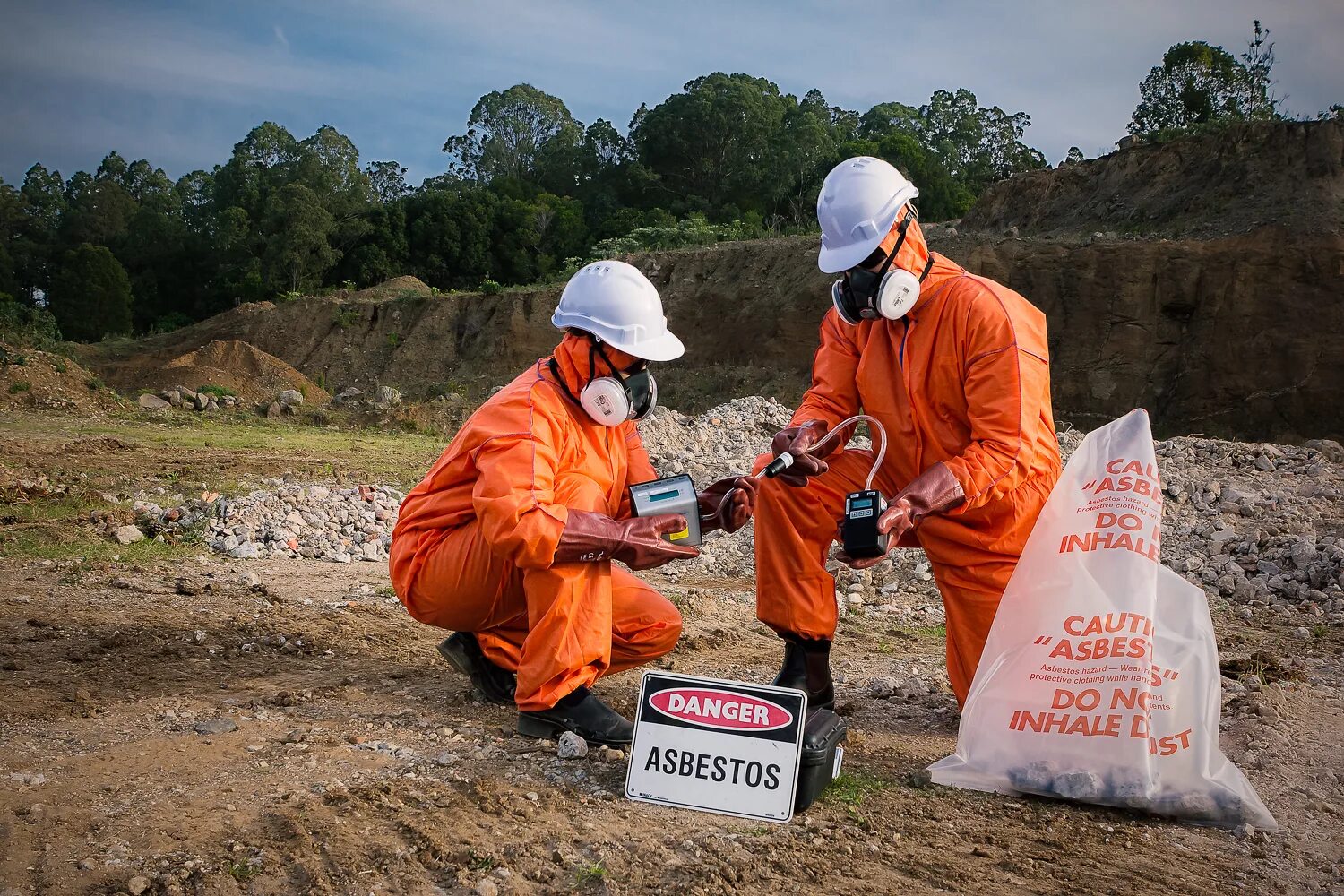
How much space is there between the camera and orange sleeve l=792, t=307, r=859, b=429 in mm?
4324

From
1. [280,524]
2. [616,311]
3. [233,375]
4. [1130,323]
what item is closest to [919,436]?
[616,311]

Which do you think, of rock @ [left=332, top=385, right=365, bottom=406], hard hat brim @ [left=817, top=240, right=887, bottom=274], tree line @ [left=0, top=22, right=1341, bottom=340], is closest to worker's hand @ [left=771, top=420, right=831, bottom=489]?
hard hat brim @ [left=817, top=240, right=887, bottom=274]

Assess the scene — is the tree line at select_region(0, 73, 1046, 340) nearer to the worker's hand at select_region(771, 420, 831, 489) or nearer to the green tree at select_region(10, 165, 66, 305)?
the green tree at select_region(10, 165, 66, 305)

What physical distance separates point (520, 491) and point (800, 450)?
1.13 metres

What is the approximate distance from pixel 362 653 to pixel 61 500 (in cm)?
450

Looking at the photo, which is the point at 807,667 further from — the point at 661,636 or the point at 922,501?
the point at 922,501

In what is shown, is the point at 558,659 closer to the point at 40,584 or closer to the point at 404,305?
the point at 40,584

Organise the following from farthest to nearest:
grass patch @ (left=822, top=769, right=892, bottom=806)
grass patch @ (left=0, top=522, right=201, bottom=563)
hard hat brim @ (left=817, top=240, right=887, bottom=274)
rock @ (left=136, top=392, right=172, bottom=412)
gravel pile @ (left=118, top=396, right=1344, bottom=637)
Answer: rock @ (left=136, top=392, right=172, bottom=412) < gravel pile @ (left=118, top=396, right=1344, bottom=637) < grass patch @ (left=0, top=522, right=201, bottom=563) < hard hat brim @ (left=817, top=240, right=887, bottom=274) < grass patch @ (left=822, top=769, right=892, bottom=806)

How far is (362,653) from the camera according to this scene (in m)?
5.05

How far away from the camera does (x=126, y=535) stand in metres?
7.10

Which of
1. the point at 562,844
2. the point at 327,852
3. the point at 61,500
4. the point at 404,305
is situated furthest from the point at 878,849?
the point at 404,305

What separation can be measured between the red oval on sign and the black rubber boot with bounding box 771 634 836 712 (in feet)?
2.93

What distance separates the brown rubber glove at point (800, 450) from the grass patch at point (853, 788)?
42.1 inches

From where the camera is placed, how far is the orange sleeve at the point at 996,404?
11.9ft
